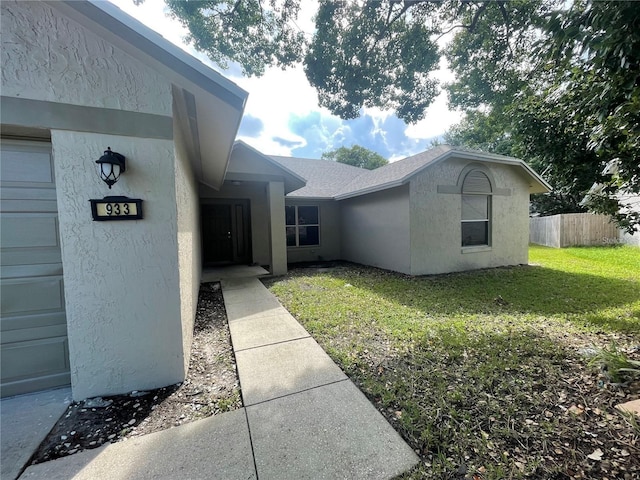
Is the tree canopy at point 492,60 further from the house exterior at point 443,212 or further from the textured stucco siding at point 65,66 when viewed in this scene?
the textured stucco siding at point 65,66

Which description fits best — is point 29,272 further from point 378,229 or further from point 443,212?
point 443,212

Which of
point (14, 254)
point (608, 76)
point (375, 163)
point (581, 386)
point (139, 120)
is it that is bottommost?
point (581, 386)

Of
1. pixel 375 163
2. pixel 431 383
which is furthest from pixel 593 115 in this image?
pixel 375 163

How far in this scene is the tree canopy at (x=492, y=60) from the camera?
2674mm

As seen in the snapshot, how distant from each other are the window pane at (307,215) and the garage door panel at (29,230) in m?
9.03

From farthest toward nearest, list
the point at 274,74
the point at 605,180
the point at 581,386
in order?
the point at 274,74 < the point at 605,180 < the point at 581,386

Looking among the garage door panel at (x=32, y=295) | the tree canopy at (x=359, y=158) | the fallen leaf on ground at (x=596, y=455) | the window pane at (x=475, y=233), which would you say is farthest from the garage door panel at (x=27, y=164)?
the tree canopy at (x=359, y=158)

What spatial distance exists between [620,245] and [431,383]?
18.0 meters

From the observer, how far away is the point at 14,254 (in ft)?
A: 8.68

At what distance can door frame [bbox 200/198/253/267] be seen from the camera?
33.5ft

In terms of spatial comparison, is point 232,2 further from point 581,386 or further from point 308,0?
point 581,386

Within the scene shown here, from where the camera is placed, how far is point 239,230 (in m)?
10.5

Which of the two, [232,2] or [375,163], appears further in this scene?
[375,163]

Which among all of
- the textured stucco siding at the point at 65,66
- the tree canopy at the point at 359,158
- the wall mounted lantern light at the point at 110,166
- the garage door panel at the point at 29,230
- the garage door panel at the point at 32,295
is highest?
the tree canopy at the point at 359,158
